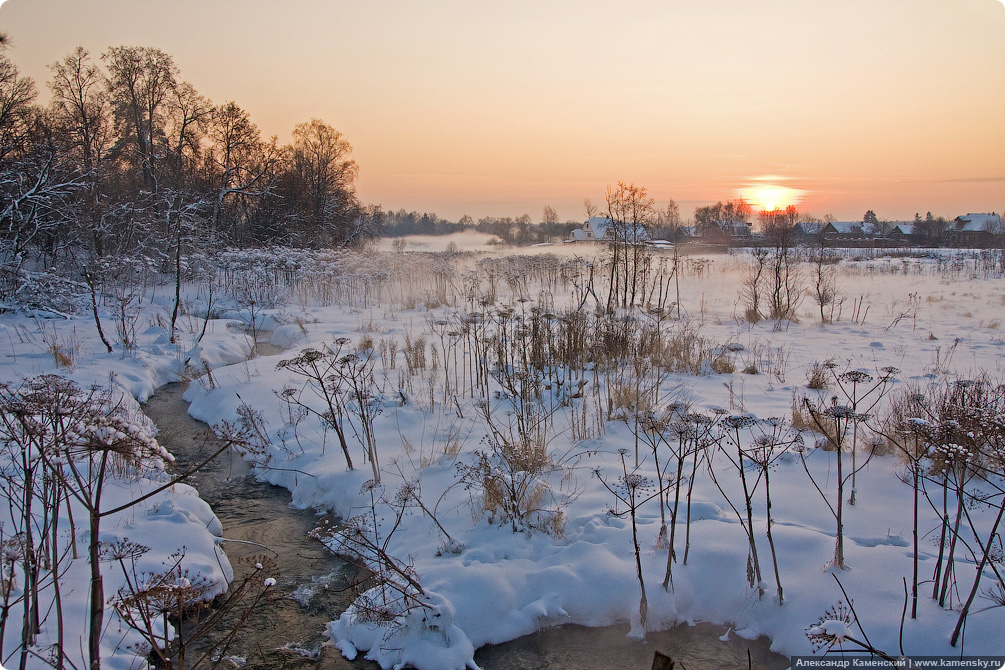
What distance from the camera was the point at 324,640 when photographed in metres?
3.34

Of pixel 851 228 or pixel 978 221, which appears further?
pixel 851 228

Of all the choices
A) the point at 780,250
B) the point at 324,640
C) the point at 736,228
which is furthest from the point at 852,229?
the point at 324,640

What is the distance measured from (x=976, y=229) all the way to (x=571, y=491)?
70.2 metres

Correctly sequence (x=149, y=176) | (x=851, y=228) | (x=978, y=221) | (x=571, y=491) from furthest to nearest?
(x=851, y=228), (x=978, y=221), (x=149, y=176), (x=571, y=491)

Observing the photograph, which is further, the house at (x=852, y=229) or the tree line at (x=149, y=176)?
the house at (x=852, y=229)

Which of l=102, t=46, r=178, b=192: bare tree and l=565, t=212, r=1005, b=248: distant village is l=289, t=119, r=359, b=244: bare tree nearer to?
l=102, t=46, r=178, b=192: bare tree

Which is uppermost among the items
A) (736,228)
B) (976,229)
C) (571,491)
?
(736,228)

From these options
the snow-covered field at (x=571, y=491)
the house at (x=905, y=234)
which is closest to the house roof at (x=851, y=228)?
the house at (x=905, y=234)

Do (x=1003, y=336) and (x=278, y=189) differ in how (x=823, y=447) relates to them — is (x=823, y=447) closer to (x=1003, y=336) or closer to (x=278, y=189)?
(x=1003, y=336)

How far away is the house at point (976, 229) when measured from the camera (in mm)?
47912

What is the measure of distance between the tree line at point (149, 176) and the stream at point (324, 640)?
787 cm

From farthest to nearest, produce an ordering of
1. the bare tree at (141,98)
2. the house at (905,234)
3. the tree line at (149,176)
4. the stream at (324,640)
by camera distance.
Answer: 1. the house at (905,234)
2. the bare tree at (141,98)
3. the tree line at (149,176)
4. the stream at (324,640)

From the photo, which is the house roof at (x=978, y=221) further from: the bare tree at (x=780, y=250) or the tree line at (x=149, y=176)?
the tree line at (x=149, y=176)

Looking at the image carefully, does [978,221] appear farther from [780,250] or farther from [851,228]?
[780,250]
